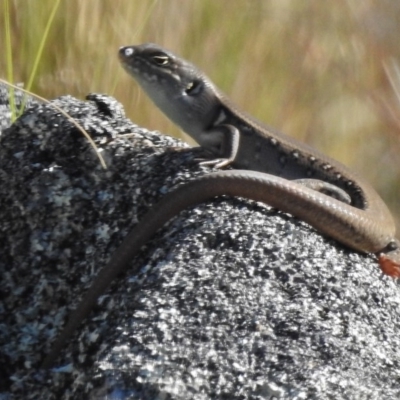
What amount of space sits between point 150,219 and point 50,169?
54 cm

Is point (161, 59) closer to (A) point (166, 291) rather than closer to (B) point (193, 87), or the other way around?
(B) point (193, 87)

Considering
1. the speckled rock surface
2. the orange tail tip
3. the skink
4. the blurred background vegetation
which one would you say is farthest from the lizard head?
the orange tail tip

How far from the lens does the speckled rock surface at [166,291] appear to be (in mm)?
2221

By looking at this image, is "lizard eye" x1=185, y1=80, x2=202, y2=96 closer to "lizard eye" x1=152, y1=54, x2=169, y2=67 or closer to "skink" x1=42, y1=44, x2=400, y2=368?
"skink" x1=42, y1=44, x2=400, y2=368

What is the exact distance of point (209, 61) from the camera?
4.81m

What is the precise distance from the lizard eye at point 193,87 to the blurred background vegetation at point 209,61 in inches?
16.3

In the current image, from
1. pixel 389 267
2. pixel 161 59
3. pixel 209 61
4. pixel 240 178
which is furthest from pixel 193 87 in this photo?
pixel 389 267

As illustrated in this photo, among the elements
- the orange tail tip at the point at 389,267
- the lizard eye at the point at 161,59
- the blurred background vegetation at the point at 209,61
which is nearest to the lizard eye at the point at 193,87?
the lizard eye at the point at 161,59

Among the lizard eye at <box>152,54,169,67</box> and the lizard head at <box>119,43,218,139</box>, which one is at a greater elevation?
the lizard eye at <box>152,54,169,67</box>

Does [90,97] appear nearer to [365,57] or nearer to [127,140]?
[127,140]

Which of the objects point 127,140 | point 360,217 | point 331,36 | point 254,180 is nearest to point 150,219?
point 254,180

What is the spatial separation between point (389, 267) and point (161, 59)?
1.72 m

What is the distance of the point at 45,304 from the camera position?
110 inches

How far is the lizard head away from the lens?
164 inches
